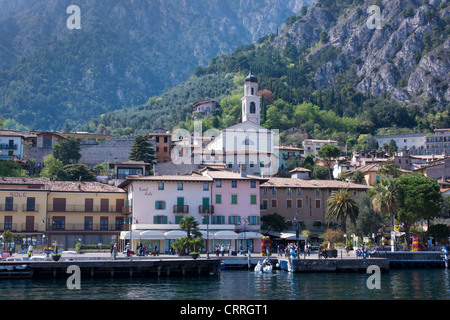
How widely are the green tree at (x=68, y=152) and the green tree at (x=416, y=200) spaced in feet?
224

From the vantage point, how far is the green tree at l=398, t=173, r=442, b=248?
6359cm

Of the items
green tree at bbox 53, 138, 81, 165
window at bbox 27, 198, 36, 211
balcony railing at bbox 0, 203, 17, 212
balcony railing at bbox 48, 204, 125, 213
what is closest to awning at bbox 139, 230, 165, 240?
balcony railing at bbox 48, 204, 125, 213

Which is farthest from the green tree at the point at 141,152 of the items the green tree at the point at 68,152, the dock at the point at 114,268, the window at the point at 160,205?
the dock at the point at 114,268

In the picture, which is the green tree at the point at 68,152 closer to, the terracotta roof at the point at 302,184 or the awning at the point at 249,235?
the terracotta roof at the point at 302,184

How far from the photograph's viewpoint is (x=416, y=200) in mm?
63625

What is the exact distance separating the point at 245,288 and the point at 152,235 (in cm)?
2148

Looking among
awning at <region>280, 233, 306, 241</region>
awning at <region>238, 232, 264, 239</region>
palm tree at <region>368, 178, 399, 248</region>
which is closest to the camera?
awning at <region>238, 232, 264, 239</region>

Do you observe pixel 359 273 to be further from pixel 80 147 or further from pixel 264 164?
pixel 80 147

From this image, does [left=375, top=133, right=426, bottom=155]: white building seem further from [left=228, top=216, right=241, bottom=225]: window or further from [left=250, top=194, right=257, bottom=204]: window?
[left=228, top=216, right=241, bottom=225]: window

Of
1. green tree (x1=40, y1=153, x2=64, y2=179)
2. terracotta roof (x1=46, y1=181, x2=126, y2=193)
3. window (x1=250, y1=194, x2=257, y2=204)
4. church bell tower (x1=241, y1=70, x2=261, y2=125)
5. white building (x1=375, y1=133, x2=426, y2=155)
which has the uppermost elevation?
church bell tower (x1=241, y1=70, x2=261, y2=125)

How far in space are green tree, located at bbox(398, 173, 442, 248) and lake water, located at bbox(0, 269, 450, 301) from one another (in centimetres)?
1507
